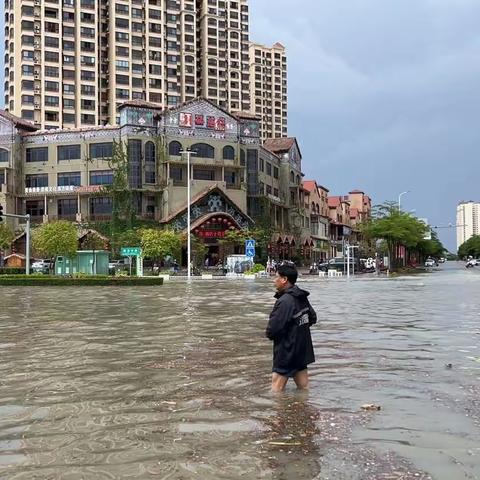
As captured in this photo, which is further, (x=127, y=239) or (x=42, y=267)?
(x=127, y=239)

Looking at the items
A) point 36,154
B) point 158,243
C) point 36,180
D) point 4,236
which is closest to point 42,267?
point 4,236

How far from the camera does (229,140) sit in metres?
69.5

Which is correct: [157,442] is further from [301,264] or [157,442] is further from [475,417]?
[301,264]

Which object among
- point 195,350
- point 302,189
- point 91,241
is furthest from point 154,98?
point 195,350

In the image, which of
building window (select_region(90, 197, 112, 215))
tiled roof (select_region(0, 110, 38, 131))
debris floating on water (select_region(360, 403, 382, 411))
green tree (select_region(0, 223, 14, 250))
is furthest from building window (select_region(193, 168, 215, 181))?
debris floating on water (select_region(360, 403, 382, 411))

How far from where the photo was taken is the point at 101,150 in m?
66.4

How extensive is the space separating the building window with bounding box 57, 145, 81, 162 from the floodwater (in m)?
55.3

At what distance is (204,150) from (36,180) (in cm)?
1847


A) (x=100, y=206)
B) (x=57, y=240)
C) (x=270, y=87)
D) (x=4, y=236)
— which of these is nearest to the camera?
(x=57, y=240)

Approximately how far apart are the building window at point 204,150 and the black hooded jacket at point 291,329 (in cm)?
6112

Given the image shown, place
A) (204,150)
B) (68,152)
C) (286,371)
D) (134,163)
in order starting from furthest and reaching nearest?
(204,150)
(68,152)
(134,163)
(286,371)

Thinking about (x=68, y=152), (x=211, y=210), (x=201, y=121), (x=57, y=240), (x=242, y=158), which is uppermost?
(x=201, y=121)

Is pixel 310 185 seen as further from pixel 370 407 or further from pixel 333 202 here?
pixel 370 407

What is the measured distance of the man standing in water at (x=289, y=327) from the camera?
6.89 metres
